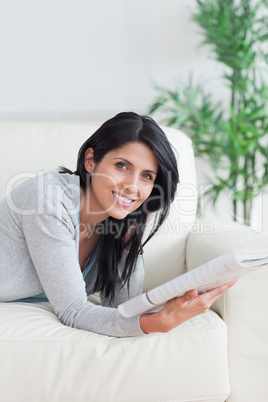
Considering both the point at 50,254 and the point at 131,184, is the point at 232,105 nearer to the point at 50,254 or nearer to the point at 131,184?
the point at 131,184

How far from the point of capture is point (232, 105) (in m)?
2.57

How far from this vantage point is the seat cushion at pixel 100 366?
1.04m

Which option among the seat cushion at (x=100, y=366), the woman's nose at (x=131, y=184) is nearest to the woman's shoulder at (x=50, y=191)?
the woman's nose at (x=131, y=184)

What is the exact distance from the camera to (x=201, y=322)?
1.16 meters

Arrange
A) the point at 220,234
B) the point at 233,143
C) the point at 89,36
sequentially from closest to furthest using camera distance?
the point at 220,234 → the point at 233,143 → the point at 89,36

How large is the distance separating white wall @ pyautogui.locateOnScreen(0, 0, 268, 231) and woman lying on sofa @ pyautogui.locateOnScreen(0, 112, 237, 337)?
4.51ft

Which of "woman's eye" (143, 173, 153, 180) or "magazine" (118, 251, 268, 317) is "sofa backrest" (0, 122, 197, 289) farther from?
"magazine" (118, 251, 268, 317)

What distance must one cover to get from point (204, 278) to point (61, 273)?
393 millimetres

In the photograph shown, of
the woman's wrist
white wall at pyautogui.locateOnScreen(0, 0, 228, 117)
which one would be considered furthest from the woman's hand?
white wall at pyautogui.locateOnScreen(0, 0, 228, 117)

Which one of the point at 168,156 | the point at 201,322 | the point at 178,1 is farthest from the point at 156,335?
the point at 178,1

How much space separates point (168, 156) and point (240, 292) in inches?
15.0

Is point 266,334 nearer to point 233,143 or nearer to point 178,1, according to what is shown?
point 233,143

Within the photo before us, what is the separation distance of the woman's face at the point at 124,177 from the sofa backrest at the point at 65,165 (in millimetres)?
343

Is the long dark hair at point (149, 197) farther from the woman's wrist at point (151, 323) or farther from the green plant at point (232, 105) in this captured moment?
the green plant at point (232, 105)
